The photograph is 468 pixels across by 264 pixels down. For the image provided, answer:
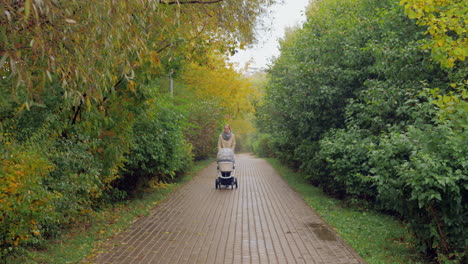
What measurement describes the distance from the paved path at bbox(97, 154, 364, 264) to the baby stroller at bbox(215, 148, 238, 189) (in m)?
1.86

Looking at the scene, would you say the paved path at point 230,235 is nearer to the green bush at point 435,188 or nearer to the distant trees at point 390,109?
the green bush at point 435,188

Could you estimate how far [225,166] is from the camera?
15.0 meters

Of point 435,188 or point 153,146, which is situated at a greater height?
point 153,146

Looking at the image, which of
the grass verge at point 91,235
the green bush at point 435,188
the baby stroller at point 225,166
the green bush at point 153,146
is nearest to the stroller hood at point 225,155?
the baby stroller at point 225,166

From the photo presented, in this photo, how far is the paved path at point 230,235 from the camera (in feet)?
22.5

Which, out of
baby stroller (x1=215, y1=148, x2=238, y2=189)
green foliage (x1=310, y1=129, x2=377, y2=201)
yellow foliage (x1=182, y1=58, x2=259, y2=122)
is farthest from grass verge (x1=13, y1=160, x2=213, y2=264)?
yellow foliage (x1=182, y1=58, x2=259, y2=122)

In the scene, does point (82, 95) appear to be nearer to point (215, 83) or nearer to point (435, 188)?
point (435, 188)

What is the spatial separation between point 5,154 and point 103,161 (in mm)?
4208

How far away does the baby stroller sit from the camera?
14.9 m

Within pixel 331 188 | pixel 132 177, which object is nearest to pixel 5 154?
pixel 132 177

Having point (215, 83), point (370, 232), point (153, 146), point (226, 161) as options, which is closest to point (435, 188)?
point (370, 232)

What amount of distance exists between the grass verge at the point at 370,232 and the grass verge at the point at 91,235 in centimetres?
441

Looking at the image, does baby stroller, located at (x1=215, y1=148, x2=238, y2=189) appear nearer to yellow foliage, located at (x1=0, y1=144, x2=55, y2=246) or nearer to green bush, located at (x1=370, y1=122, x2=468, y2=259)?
green bush, located at (x1=370, y1=122, x2=468, y2=259)

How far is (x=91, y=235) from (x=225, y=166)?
7.34 m
